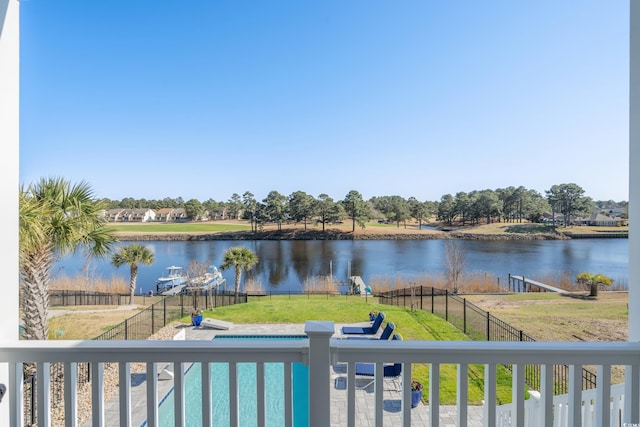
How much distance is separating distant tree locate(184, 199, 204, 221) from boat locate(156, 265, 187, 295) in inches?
28.5

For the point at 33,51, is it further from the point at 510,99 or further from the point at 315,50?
the point at 510,99

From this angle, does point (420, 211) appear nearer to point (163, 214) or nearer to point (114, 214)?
point (163, 214)

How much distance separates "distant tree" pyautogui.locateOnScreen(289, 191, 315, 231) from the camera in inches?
138

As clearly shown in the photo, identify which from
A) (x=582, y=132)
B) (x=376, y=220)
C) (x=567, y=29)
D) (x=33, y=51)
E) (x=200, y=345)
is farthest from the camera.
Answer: (x=376, y=220)

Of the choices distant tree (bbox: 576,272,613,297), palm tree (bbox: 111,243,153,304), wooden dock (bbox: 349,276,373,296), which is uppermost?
palm tree (bbox: 111,243,153,304)

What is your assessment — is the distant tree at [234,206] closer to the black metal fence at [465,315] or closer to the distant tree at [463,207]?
the black metal fence at [465,315]

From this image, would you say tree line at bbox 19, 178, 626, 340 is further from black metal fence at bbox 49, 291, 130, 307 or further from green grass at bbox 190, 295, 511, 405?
green grass at bbox 190, 295, 511, 405

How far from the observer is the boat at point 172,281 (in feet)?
12.5

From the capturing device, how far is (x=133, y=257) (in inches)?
137

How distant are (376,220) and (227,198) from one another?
5.79 ft

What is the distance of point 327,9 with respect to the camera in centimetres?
315

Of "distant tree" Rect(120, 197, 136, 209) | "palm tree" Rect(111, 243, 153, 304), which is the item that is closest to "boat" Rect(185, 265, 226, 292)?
"palm tree" Rect(111, 243, 153, 304)

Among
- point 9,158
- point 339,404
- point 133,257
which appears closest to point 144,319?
point 133,257

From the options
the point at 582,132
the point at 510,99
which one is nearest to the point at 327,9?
the point at 510,99
